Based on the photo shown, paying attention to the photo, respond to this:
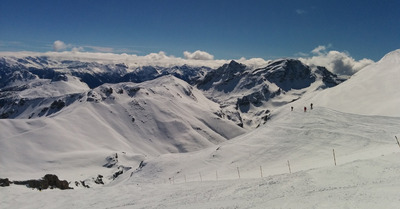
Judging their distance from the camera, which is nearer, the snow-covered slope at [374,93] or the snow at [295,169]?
the snow at [295,169]

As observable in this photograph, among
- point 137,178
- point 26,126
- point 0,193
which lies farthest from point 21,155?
point 0,193

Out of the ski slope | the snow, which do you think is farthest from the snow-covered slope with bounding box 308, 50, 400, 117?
the ski slope

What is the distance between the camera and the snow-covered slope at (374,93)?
5668 centimetres

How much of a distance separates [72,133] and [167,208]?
188947 millimetres

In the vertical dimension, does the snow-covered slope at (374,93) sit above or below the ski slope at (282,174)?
above

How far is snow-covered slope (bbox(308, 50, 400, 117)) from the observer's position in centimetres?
5668

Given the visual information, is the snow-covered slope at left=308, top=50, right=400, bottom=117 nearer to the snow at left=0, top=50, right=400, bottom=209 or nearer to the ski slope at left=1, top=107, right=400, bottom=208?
the snow at left=0, top=50, right=400, bottom=209

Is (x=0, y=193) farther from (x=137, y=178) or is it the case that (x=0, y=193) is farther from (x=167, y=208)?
(x=137, y=178)

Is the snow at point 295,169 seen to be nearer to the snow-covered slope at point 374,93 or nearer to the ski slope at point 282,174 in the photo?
the ski slope at point 282,174

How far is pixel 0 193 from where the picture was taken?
37.5 meters

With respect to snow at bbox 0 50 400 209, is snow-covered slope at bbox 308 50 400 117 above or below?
above

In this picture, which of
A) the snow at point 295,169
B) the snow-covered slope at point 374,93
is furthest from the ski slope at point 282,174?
the snow-covered slope at point 374,93

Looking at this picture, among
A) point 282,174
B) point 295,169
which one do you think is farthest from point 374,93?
point 282,174

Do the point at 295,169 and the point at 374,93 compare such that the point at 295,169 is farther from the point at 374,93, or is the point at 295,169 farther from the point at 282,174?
the point at 374,93
